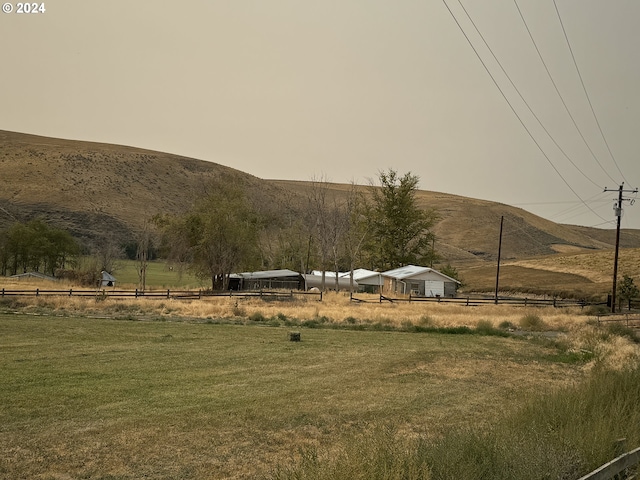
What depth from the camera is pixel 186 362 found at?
19.2 meters

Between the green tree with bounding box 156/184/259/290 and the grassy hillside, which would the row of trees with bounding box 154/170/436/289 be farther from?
the grassy hillside

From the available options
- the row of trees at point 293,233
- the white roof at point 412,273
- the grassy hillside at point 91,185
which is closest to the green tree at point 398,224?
the row of trees at point 293,233

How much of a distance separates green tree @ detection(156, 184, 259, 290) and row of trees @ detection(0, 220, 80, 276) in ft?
63.5

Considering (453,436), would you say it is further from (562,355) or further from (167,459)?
(562,355)

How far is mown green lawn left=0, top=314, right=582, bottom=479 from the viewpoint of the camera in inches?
390

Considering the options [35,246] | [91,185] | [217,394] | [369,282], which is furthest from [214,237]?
[91,185]

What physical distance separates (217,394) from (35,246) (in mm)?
72978

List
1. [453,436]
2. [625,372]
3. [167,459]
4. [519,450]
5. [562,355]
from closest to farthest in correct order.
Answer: [519,450] → [453,436] → [167,459] → [625,372] → [562,355]

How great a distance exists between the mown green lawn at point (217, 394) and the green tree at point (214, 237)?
38.7m

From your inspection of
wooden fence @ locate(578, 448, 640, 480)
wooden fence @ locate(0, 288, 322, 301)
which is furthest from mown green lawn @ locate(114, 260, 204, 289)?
wooden fence @ locate(578, 448, 640, 480)

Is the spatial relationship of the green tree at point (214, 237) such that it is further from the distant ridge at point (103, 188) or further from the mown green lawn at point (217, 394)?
the mown green lawn at point (217, 394)

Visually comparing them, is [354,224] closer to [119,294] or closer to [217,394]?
[119,294]

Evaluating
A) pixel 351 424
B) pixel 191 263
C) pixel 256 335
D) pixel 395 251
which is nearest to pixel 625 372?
pixel 351 424

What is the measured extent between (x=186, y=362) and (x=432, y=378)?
23.2 ft
